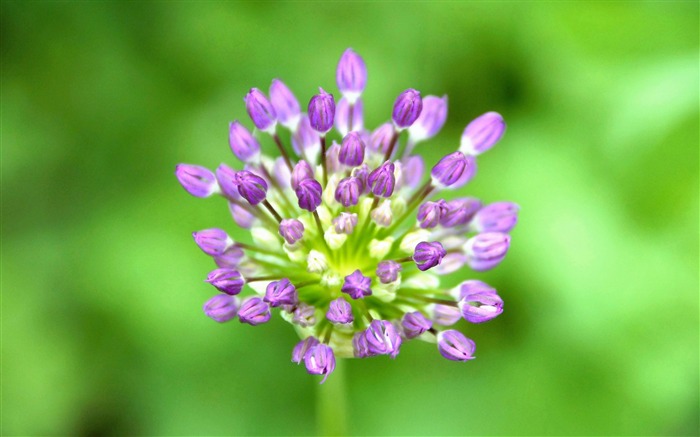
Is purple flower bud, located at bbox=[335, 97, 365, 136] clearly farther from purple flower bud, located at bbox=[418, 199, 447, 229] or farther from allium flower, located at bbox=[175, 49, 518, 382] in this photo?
purple flower bud, located at bbox=[418, 199, 447, 229]

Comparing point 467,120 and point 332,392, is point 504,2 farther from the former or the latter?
point 332,392

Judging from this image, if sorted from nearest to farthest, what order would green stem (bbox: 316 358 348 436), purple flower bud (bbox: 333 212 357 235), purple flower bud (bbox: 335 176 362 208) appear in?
purple flower bud (bbox: 335 176 362 208) < purple flower bud (bbox: 333 212 357 235) < green stem (bbox: 316 358 348 436)

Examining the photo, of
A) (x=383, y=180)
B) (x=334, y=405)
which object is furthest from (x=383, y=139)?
(x=334, y=405)

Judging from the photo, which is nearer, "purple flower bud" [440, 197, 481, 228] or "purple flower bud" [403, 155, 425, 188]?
"purple flower bud" [440, 197, 481, 228]

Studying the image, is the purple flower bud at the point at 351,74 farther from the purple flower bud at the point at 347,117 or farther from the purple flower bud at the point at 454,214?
the purple flower bud at the point at 454,214

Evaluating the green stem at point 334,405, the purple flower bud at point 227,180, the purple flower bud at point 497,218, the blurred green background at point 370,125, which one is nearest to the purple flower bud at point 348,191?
the purple flower bud at point 227,180

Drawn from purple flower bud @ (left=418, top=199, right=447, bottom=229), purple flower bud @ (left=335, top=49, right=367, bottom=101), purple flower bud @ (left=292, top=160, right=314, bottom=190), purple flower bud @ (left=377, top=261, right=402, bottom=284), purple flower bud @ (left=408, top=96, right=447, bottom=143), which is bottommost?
purple flower bud @ (left=377, top=261, right=402, bottom=284)

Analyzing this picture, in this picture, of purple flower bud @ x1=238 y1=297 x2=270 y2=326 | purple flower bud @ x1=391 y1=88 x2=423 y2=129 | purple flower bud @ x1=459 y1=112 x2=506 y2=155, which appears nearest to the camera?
purple flower bud @ x1=238 y1=297 x2=270 y2=326

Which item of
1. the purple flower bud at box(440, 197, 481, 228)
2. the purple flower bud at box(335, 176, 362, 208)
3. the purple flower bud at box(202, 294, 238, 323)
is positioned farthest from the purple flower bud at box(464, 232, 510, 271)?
the purple flower bud at box(202, 294, 238, 323)
